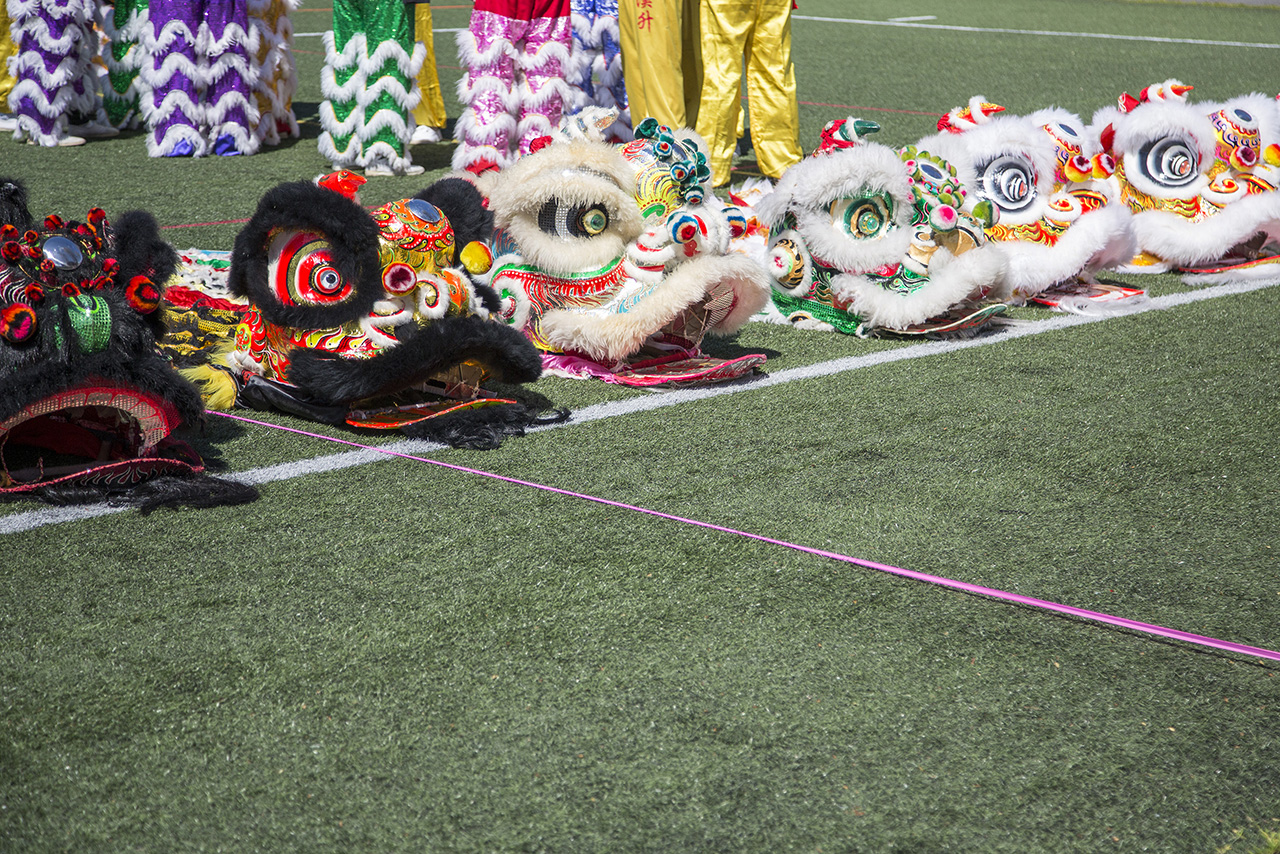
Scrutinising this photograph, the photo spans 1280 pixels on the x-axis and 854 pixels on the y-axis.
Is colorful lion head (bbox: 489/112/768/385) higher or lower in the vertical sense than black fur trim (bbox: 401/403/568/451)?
higher

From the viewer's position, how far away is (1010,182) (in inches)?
197

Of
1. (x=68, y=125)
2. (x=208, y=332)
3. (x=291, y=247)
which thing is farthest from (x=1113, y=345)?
(x=68, y=125)

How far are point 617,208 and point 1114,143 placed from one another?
113 inches

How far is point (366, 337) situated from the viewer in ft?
11.1

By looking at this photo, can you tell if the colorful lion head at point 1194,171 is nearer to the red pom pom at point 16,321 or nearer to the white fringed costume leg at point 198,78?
the red pom pom at point 16,321

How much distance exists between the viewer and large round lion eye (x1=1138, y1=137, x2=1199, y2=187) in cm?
538

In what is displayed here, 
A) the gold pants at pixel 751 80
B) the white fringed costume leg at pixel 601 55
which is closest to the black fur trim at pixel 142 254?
the gold pants at pixel 751 80

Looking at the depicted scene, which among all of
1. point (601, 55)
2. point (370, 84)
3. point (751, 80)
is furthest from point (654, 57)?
point (370, 84)

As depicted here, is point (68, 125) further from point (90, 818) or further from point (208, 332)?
point (90, 818)

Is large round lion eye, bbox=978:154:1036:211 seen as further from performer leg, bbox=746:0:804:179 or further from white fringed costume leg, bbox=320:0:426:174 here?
white fringed costume leg, bbox=320:0:426:174

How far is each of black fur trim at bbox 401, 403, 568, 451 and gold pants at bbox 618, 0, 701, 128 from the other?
3850 mm

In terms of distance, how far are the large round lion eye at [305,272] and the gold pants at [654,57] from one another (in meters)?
4.02

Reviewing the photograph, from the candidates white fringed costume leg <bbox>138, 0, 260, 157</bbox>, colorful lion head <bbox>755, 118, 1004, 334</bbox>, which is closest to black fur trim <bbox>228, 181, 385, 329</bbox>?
colorful lion head <bbox>755, 118, 1004, 334</bbox>

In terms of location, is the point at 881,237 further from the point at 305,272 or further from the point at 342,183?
the point at 305,272
